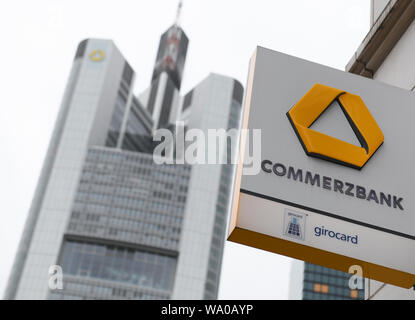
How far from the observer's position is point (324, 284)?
155 meters

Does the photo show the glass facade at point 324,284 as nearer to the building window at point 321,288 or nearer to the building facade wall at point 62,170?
the building window at point 321,288

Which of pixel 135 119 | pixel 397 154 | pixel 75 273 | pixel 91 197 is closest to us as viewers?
pixel 397 154

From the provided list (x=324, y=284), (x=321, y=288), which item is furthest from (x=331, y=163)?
(x=324, y=284)

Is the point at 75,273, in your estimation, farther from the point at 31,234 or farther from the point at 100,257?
the point at 31,234

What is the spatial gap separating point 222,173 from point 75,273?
4440cm

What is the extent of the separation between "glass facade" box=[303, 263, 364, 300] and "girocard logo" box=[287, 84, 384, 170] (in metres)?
148

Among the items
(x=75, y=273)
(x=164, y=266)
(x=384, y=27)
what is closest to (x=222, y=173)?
(x=164, y=266)

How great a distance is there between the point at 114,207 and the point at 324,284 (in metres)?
56.0

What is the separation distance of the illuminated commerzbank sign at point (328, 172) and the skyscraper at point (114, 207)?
127265 millimetres

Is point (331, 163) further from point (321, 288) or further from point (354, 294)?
point (354, 294)

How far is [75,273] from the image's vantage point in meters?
140

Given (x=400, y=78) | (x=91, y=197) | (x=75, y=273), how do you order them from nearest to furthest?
(x=400, y=78) < (x=75, y=273) < (x=91, y=197)
